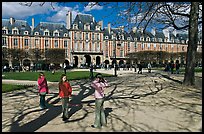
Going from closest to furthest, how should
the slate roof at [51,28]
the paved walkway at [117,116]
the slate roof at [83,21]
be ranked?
the paved walkway at [117,116], the slate roof at [51,28], the slate roof at [83,21]

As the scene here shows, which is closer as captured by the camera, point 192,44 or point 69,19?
point 192,44

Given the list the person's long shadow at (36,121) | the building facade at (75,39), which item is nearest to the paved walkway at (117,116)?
the person's long shadow at (36,121)

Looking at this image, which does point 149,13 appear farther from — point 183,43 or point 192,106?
point 183,43

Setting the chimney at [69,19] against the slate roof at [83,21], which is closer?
the chimney at [69,19]

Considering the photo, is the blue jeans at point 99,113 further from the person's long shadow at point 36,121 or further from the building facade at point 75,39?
the building facade at point 75,39

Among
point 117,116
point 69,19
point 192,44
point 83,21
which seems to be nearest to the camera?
point 117,116

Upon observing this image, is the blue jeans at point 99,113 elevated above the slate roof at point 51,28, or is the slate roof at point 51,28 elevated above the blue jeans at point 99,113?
the slate roof at point 51,28

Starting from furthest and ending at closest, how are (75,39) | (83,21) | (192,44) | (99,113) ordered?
(83,21) → (75,39) → (192,44) → (99,113)

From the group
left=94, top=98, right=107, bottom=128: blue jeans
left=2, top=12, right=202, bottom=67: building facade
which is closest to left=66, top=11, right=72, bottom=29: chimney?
left=2, top=12, right=202, bottom=67: building facade

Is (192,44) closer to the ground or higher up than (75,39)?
closer to the ground

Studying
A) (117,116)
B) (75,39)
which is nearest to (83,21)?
(75,39)

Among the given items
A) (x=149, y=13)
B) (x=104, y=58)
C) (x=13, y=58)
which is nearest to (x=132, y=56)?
(x=104, y=58)

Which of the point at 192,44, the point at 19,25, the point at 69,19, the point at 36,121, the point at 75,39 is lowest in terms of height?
the point at 36,121

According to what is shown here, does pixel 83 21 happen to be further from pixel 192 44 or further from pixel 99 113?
pixel 99 113
